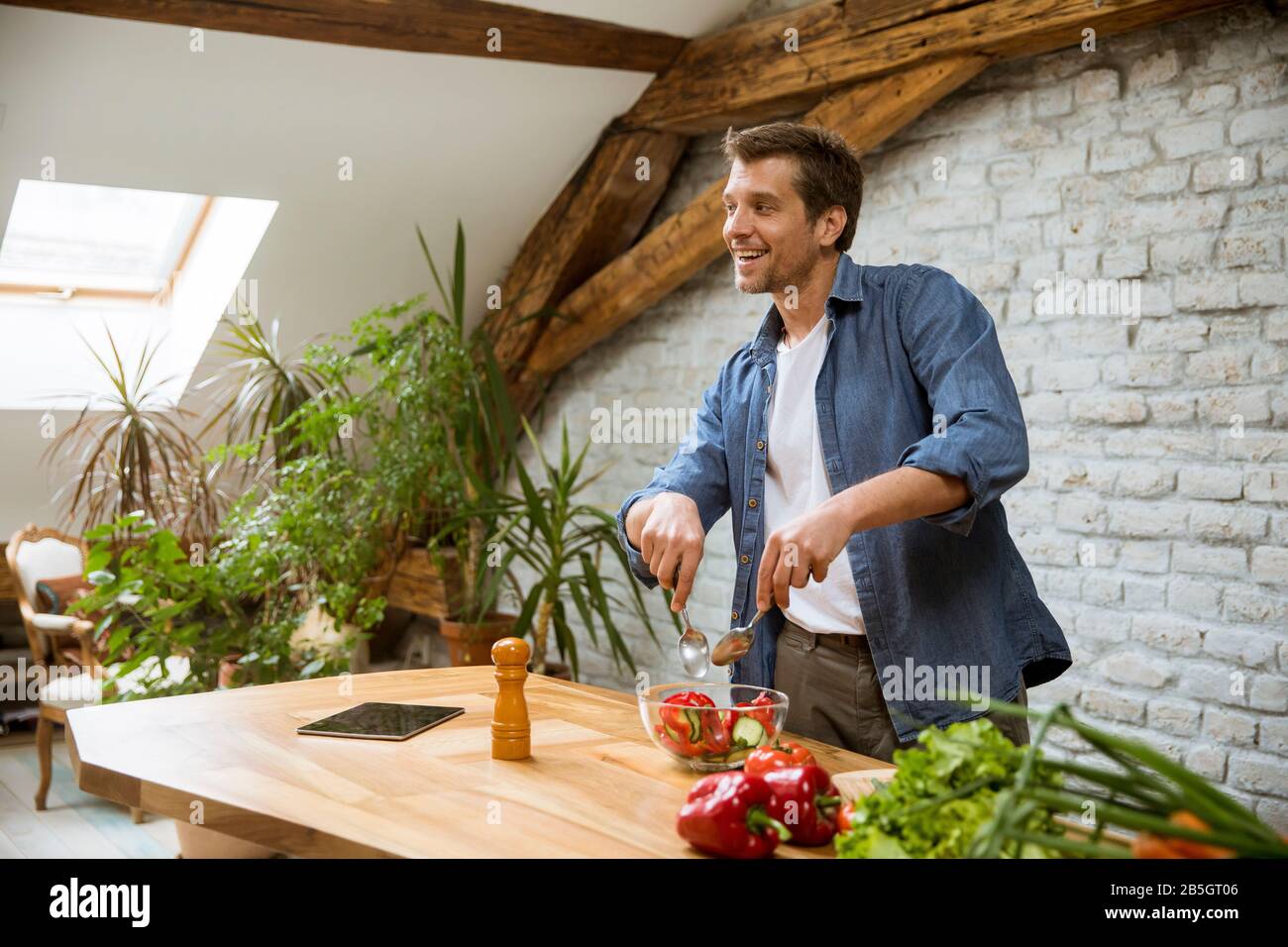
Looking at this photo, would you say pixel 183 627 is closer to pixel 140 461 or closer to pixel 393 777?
pixel 140 461

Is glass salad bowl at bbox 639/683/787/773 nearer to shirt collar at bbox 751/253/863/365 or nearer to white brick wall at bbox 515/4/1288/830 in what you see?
shirt collar at bbox 751/253/863/365

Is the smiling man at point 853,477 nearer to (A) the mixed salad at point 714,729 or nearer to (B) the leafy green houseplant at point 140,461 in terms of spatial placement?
(A) the mixed salad at point 714,729

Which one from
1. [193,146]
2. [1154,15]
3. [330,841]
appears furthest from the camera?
[193,146]

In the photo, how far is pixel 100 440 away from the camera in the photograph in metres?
4.47

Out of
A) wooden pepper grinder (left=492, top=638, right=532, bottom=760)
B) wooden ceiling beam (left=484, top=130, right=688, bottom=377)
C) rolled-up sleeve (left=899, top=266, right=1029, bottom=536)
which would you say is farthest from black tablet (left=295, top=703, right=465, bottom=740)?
wooden ceiling beam (left=484, top=130, right=688, bottom=377)

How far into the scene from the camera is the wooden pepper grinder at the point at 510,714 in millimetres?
1713

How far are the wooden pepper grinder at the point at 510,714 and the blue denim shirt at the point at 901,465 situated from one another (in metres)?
0.32

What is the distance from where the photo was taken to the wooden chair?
4.17 m

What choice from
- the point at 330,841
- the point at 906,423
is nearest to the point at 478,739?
the point at 330,841

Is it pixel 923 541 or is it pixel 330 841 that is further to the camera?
pixel 923 541

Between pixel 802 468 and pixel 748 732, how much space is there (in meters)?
0.70

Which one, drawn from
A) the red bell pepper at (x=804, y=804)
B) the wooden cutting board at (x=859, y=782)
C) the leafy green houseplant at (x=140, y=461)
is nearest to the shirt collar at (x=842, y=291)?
the wooden cutting board at (x=859, y=782)
